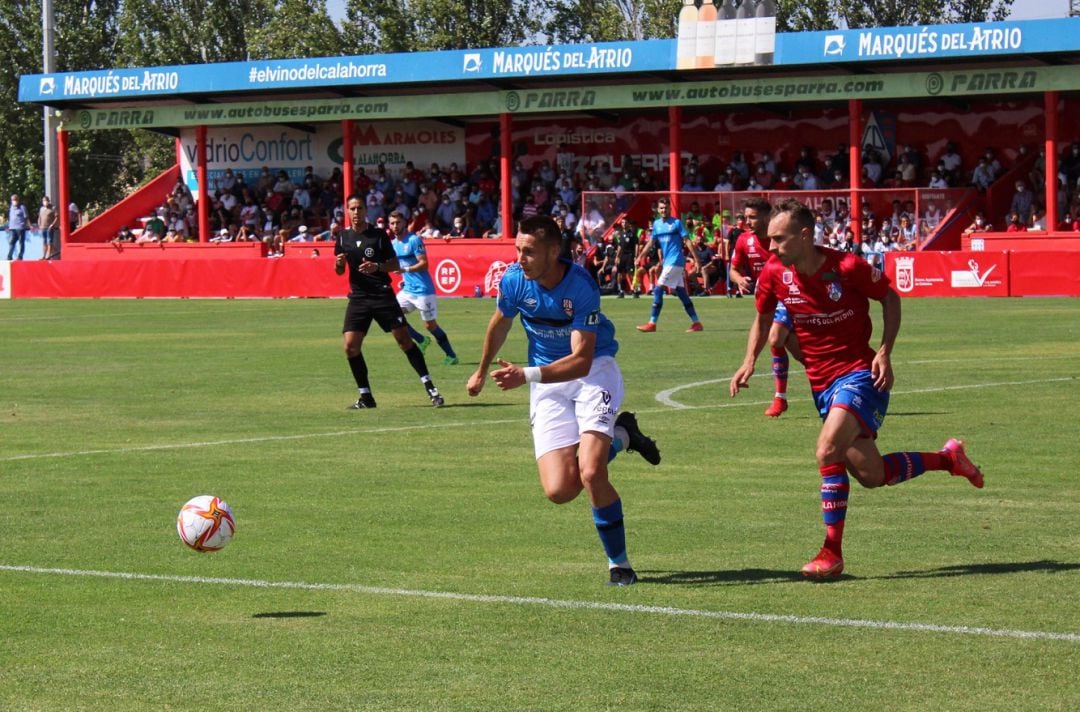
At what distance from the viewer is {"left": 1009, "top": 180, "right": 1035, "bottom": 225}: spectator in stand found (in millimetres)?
42500

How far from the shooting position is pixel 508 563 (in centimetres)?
914

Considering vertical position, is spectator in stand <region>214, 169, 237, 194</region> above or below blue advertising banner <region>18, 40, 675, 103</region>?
below

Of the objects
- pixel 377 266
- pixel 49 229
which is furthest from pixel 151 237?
pixel 377 266

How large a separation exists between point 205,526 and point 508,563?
1.56 metres

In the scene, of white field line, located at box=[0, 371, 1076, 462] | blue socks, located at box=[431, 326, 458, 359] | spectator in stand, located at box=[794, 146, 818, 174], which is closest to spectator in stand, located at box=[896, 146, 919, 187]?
spectator in stand, located at box=[794, 146, 818, 174]

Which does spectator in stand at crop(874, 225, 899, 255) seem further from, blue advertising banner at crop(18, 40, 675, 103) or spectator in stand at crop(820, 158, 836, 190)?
blue advertising banner at crop(18, 40, 675, 103)

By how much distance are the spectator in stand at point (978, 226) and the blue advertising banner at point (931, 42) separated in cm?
399

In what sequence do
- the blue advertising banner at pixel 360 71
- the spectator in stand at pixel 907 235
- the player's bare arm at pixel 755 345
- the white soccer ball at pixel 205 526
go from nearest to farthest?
the white soccer ball at pixel 205 526, the player's bare arm at pixel 755 345, the spectator in stand at pixel 907 235, the blue advertising banner at pixel 360 71

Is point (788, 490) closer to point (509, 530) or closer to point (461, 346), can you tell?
point (509, 530)

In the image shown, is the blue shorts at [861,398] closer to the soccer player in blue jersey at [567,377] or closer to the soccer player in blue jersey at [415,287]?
the soccer player in blue jersey at [567,377]

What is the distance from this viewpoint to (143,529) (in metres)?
10.5

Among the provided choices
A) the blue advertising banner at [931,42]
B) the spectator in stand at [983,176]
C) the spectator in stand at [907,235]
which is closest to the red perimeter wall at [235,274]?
the blue advertising banner at [931,42]

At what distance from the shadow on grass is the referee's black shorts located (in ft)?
30.9

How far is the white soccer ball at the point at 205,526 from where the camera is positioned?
28.8 ft
